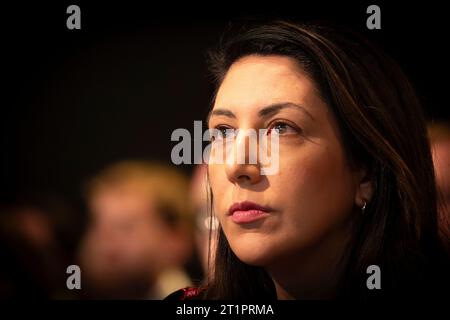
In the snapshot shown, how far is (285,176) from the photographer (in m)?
1.82

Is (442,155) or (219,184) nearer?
(219,184)

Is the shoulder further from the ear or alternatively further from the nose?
the ear

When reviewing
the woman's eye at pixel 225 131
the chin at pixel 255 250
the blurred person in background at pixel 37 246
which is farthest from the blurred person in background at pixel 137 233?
the chin at pixel 255 250

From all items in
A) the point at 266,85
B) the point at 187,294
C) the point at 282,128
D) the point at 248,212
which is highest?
the point at 266,85

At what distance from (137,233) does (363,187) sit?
1.43 meters

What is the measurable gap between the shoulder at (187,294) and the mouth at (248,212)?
521 mm

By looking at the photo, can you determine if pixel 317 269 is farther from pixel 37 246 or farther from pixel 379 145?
pixel 37 246

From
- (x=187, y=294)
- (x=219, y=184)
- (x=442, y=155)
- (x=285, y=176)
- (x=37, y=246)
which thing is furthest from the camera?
(x=37, y=246)

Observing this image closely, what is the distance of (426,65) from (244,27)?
742mm

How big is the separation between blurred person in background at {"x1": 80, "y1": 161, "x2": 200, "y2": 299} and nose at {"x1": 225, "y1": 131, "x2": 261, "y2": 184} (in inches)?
44.1

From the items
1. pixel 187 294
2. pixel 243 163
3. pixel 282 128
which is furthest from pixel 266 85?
pixel 187 294

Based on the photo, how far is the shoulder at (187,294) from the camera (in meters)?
2.22

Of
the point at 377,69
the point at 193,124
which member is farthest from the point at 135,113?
the point at 377,69
